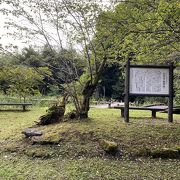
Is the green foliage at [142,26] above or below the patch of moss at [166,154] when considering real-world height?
above

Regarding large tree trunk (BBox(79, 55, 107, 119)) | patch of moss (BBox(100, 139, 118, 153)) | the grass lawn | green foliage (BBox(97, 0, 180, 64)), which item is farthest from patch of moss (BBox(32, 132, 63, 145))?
green foliage (BBox(97, 0, 180, 64))

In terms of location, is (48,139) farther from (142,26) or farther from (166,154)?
(142,26)

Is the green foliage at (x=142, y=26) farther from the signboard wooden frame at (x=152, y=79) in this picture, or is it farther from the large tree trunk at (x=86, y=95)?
the large tree trunk at (x=86, y=95)

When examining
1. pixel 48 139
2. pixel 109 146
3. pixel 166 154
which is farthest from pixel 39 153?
pixel 166 154

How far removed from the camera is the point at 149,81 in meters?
6.67

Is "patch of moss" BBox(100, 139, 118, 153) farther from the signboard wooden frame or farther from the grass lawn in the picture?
the signboard wooden frame

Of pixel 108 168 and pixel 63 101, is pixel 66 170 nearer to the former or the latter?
pixel 108 168

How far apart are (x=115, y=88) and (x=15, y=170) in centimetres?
1835

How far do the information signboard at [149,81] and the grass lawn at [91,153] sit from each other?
3.20 ft

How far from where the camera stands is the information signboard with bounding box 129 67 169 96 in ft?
21.8

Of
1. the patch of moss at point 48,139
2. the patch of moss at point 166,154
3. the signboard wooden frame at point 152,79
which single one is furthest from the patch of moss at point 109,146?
the signboard wooden frame at point 152,79

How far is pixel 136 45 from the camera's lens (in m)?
5.14

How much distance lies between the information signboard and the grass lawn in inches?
38.4

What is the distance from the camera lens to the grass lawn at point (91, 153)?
3810mm
